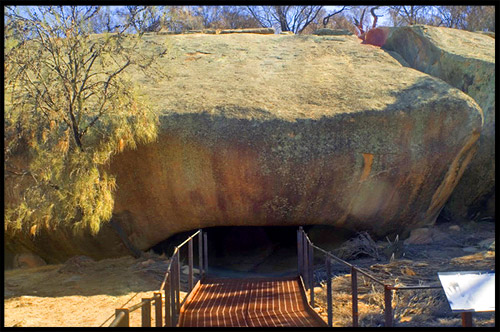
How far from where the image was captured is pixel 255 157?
8.69 meters

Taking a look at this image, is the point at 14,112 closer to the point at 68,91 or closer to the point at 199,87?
the point at 68,91

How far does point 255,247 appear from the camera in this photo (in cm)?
1228

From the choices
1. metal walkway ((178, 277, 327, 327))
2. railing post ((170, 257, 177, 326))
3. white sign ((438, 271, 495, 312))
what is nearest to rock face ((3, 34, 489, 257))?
metal walkway ((178, 277, 327, 327))

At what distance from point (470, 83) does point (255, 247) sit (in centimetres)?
548

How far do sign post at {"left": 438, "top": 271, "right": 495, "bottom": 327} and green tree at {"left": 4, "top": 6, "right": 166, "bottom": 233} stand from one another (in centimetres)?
526

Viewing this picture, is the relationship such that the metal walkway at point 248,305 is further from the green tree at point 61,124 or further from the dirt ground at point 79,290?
the green tree at point 61,124

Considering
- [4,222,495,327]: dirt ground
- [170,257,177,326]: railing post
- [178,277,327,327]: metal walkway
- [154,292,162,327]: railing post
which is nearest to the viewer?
[154,292,162,327]: railing post

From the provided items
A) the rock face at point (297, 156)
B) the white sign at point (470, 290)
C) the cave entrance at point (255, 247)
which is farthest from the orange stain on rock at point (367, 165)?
the white sign at point (470, 290)

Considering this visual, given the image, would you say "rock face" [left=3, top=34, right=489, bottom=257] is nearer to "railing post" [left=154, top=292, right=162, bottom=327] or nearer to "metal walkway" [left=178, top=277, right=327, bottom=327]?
"metal walkway" [left=178, top=277, right=327, bottom=327]

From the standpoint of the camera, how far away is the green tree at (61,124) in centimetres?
763

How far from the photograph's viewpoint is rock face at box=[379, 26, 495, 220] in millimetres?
10258

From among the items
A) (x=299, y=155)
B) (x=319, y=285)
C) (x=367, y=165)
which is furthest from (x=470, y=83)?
(x=319, y=285)

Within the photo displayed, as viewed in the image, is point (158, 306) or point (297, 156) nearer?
point (158, 306)

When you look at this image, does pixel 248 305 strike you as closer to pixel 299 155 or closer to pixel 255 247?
pixel 299 155
